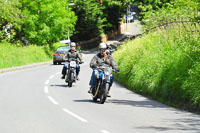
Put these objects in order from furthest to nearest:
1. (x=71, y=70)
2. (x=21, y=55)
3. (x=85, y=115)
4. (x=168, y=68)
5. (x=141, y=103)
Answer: (x=21, y=55), (x=71, y=70), (x=168, y=68), (x=141, y=103), (x=85, y=115)

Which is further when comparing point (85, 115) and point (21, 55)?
point (21, 55)

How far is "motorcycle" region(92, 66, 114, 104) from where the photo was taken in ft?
45.9

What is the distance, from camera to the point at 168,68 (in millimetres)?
15875

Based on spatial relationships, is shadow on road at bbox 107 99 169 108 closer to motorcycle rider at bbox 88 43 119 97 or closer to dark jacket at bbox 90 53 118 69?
motorcycle rider at bbox 88 43 119 97

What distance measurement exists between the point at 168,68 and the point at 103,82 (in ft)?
9.10

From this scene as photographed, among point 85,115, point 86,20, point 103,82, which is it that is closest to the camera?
point 85,115

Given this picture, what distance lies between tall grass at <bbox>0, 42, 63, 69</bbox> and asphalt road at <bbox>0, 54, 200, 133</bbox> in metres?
19.8

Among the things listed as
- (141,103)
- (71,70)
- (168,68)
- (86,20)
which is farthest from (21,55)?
(141,103)

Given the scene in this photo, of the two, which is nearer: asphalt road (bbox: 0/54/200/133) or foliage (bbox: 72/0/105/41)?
asphalt road (bbox: 0/54/200/133)

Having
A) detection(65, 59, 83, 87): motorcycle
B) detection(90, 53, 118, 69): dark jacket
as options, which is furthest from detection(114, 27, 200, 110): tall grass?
detection(65, 59, 83, 87): motorcycle

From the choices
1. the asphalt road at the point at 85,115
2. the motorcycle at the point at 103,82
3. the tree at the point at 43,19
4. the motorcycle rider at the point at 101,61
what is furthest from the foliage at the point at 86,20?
the motorcycle at the point at 103,82

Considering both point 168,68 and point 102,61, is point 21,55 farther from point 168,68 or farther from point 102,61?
point 102,61

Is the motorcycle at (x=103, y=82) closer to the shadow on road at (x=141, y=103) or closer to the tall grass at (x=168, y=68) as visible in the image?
the shadow on road at (x=141, y=103)

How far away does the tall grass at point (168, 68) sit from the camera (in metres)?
13.6
